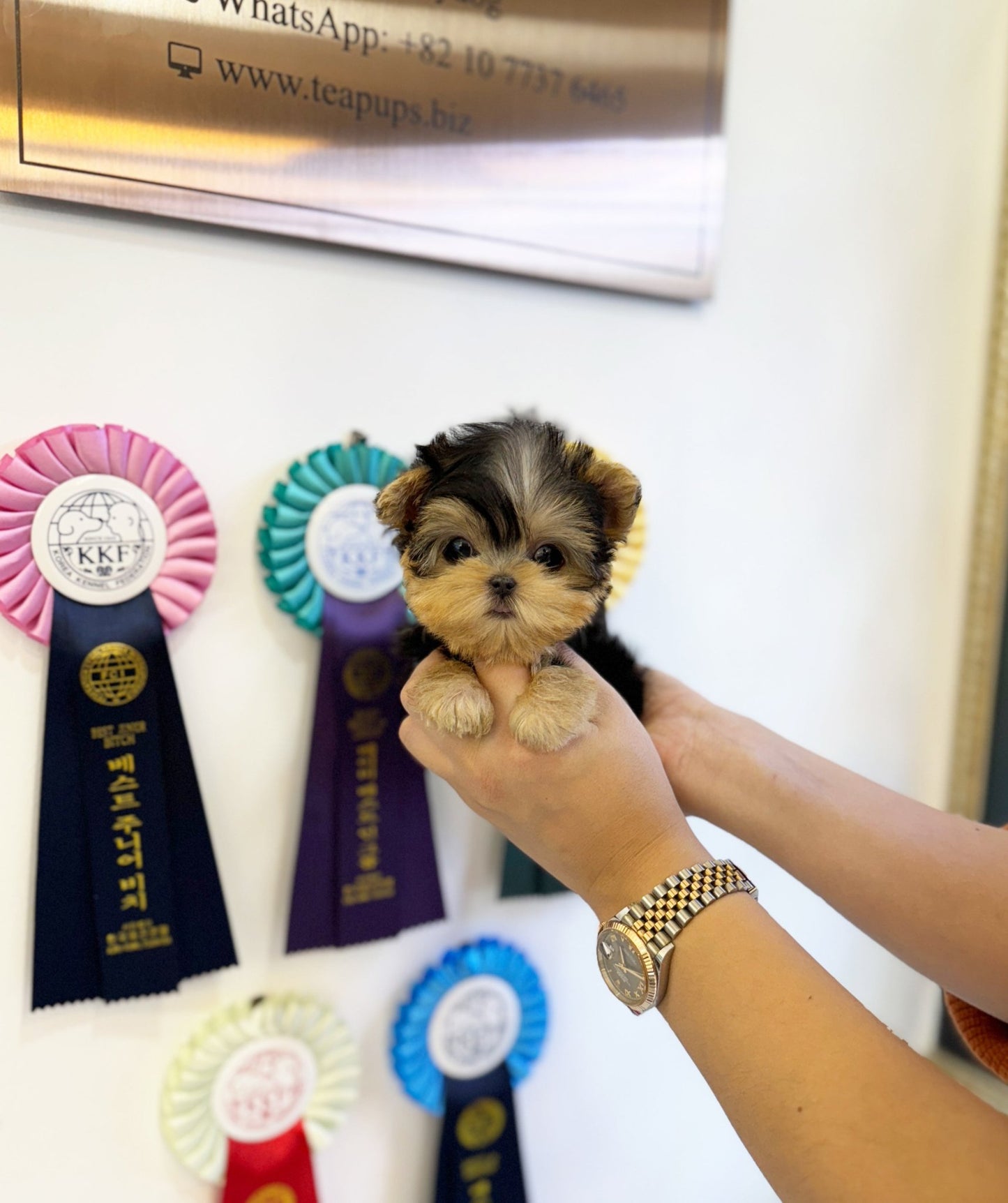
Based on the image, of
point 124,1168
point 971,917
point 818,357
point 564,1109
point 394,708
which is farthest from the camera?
point 818,357

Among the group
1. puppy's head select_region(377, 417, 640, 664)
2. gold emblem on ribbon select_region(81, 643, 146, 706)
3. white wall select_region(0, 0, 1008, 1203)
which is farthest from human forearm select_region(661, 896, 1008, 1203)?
gold emblem on ribbon select_region(81, 643, 146, 706)

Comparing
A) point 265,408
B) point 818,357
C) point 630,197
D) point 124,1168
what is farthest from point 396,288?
point 124,1168

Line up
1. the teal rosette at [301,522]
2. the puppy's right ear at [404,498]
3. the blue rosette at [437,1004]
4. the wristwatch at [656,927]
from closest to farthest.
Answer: the wristwatch at [656,927], the puppy's right ear at [404,498], the teal rosette at [301,522], the blue rosette at [437,1004]

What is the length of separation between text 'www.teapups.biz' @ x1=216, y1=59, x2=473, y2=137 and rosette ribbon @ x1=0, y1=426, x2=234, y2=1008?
463 millimetres

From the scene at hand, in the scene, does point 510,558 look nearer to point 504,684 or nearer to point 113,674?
point 504,684

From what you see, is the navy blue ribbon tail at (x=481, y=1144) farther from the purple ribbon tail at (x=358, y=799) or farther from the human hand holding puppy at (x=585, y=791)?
the human hand holding puppy at (x=585, y=791)

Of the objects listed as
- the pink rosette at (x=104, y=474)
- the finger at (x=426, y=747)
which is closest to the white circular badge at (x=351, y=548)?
the pink rosette at (x=104, y=474)

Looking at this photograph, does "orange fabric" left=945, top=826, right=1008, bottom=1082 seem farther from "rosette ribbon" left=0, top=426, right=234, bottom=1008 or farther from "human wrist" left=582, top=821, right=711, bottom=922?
"rosette ribbon" left=0, top=426, right=234, bottom=1008

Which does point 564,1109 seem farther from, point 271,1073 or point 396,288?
point 396,288

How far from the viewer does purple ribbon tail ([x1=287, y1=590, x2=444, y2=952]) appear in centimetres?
108

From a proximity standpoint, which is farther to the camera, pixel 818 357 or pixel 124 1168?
pixel 818 357

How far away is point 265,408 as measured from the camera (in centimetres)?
104

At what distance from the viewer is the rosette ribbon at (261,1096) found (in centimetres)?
104

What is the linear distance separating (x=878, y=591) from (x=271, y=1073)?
4.49ft
